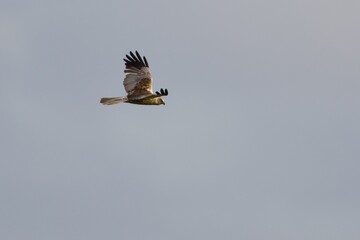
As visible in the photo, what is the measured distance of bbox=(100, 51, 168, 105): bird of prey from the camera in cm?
5272

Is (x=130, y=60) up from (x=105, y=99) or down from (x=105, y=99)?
up

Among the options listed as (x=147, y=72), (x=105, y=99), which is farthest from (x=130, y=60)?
(x=105, y=99)

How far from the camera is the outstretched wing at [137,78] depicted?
54.1 meters

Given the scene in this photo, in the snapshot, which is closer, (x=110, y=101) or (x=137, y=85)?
(x=110, y=101)

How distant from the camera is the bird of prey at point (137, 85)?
173ft

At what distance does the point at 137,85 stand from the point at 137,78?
0.82 metres

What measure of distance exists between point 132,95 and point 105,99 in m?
2.20

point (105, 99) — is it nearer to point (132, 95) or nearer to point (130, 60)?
point (132, 95)

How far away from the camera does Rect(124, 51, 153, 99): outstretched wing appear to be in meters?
54.1

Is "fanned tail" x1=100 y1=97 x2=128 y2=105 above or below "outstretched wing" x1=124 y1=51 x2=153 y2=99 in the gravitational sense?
below

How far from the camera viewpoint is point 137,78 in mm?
56000

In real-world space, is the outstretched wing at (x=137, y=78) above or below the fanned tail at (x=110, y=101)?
above

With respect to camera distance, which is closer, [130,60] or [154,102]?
[154,102]

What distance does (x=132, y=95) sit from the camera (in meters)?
53.6
